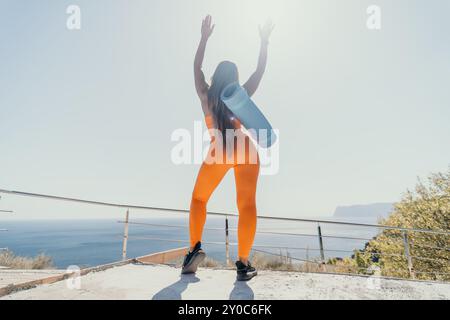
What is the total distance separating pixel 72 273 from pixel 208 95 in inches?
68.3

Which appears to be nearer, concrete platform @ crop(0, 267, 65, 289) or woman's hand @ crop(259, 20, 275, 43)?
concrete platform @ crop(0, 267, 65, 289)

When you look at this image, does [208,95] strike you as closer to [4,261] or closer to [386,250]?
[4,261]

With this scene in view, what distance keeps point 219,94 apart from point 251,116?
43 cm

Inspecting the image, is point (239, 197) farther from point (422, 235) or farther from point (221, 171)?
point (422, 235)

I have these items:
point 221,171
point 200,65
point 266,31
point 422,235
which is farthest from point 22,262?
point 422,235

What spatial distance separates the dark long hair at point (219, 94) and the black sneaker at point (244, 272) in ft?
3.05

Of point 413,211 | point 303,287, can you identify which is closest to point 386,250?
point 413,211

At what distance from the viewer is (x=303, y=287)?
1.58m

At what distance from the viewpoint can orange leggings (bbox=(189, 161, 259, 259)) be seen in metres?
1.79

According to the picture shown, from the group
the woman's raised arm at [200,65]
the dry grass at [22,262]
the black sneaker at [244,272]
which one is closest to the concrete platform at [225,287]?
the black sneaker at [244,272]

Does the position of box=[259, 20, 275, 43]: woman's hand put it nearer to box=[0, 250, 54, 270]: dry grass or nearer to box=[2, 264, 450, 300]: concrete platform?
box=[2, 264, 450, 300]: concrete platform

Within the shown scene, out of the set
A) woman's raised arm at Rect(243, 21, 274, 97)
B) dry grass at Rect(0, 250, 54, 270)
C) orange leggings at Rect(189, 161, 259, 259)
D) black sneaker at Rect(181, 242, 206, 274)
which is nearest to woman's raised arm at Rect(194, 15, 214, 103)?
woman's raised arm at Rect(243, 21, 274, 97)

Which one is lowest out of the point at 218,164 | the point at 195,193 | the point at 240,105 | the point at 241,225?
the point at 241,225

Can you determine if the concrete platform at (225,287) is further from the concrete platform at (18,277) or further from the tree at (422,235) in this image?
the tree at (422,235)
